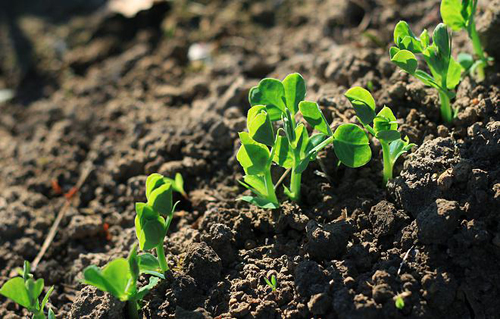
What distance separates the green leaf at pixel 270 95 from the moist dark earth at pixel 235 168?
35 cm

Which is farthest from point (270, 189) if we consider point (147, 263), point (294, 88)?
point (147, 263)

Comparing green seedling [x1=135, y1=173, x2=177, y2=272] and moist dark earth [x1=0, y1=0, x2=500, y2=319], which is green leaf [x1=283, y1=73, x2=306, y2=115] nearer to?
moist dark earth [x1=0, y1=0, x2=500, y2=319]

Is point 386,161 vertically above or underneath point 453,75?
underneath

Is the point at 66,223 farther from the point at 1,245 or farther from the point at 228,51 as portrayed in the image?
the point at 228,51

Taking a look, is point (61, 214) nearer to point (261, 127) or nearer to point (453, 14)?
point (261, 127)

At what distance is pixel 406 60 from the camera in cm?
207

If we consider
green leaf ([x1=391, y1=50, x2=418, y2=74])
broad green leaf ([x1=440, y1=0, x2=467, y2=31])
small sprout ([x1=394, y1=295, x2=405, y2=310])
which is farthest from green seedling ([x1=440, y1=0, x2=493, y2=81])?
small sprout ([x1=394, y1=295, x2=405, y2=310])

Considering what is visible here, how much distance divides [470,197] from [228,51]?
205 cm

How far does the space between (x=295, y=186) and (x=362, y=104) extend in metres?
0.43

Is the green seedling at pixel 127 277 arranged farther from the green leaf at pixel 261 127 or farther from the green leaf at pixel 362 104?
the green leaf at pixel 362 104

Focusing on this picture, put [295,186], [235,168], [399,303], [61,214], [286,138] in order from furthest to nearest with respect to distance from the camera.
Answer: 1. [61,214]
2. [235,168]
3. [295,186]
4. [286,138]
5. [399,303]

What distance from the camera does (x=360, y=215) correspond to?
2156mm

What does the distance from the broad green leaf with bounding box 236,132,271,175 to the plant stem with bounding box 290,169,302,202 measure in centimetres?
18

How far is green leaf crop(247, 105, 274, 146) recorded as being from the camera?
2.01 metres
